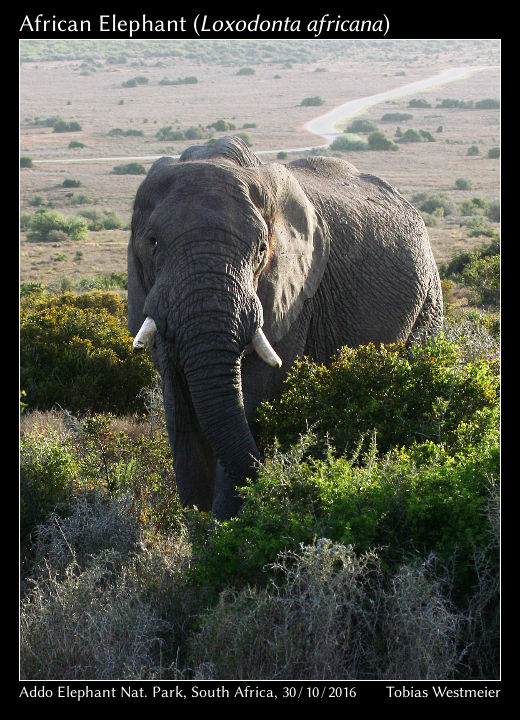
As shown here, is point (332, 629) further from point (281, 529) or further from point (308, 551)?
point (281, 529)

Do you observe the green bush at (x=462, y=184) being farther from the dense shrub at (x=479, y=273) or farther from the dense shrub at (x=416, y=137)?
the dense shrub at (x=479, y=273)

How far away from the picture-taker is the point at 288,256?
6508 mm

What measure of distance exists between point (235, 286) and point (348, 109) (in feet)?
267

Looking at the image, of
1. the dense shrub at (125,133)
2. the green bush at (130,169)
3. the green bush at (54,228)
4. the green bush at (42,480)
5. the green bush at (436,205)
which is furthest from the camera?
the dense shrub at (125,133)

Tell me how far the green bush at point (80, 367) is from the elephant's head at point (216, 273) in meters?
3.34

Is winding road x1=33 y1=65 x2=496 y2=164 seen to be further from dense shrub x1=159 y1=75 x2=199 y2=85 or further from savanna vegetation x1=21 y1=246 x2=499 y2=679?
savanna vegetation x1=21 y1=246 x2=499 y2=679

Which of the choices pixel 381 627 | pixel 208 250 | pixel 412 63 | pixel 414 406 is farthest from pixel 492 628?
pixel 412 63

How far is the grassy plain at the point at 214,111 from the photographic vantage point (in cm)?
4314

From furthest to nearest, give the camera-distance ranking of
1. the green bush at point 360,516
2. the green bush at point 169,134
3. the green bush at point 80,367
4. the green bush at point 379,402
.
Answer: the green bush at point 169,134, the green bush at point 80,367, the green bush at point 379,402, the green bush at point 360,516

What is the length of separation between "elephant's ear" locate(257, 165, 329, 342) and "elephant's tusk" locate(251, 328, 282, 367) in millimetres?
472

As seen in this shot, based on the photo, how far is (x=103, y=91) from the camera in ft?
303

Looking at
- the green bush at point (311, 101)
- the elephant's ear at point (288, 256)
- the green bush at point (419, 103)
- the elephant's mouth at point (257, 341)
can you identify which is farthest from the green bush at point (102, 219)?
the green bush at point (419, 103)

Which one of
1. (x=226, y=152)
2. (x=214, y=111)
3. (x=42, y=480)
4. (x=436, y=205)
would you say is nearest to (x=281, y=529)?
(x=42, y=480)

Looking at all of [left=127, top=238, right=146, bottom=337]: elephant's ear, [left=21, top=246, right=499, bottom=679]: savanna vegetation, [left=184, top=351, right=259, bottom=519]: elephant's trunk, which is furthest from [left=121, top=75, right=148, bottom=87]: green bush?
[left=184, top=351, right=259, bottom=519]: elephant's trunk
